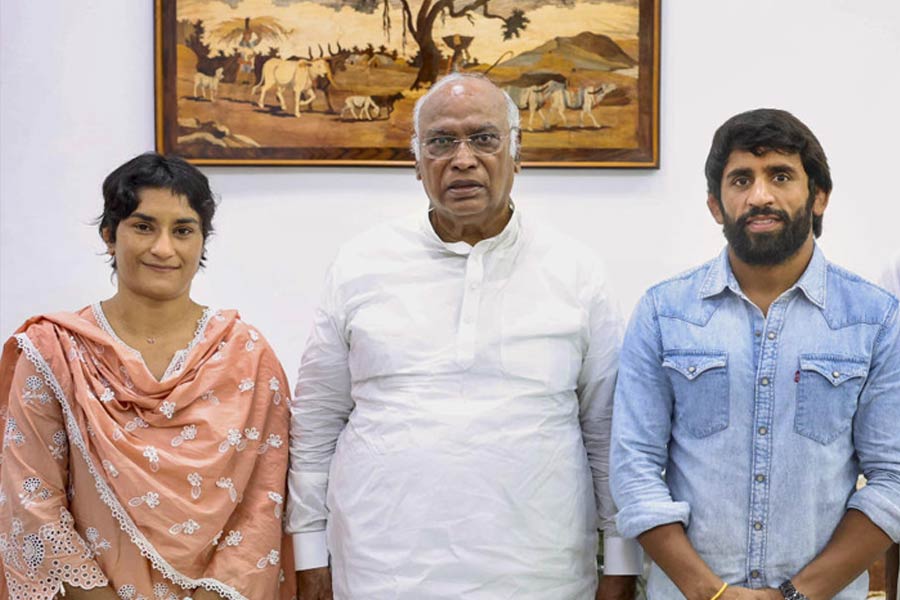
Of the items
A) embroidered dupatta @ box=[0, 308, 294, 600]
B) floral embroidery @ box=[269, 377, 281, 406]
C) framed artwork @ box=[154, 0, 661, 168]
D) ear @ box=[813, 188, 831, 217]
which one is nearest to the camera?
ear @ box=[813, 188, 831, 217]

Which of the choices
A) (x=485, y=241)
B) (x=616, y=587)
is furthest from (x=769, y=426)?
(x=485, y=241)

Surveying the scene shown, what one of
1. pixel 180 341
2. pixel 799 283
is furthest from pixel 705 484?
pixel 180 341

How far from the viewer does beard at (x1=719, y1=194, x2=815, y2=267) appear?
172 cm

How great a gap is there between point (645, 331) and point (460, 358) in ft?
1.14

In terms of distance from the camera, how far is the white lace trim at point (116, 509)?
188cm

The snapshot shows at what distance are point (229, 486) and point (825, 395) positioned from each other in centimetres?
110

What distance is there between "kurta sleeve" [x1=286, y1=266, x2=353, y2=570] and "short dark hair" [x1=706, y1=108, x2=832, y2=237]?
2.70ft

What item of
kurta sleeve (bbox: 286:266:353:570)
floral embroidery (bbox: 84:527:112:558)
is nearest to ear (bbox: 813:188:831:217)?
kurta sleeve (bbox: 286:266:353:570)

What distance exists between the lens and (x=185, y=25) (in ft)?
9.87

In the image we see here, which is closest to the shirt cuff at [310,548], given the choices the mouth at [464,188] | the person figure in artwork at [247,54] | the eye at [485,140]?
the mouth at [464,188]

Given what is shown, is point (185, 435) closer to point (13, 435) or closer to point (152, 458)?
point (152, 458)

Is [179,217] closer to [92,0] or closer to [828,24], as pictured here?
[92,0]

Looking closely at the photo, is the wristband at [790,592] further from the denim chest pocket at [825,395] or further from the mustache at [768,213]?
the mustache at [768,213]

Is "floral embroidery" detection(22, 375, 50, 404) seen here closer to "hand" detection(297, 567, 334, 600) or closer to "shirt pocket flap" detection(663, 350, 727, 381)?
"hand" detection(297, 567, 334, 600)
